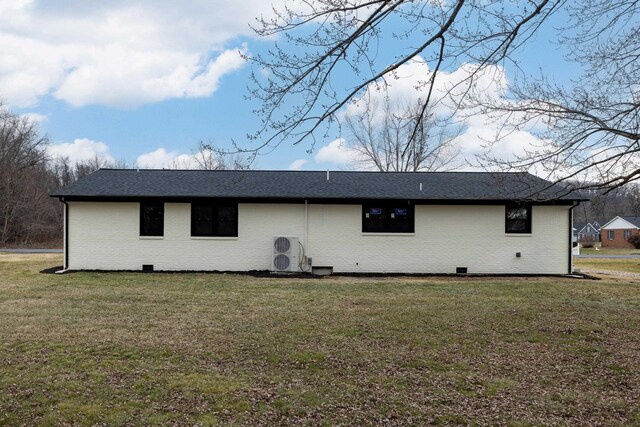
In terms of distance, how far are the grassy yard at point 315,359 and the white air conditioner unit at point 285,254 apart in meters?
3.86

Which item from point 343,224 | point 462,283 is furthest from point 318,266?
point 462,283

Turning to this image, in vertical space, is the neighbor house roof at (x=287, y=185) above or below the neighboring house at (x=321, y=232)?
above

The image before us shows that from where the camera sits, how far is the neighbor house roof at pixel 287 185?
537 inches

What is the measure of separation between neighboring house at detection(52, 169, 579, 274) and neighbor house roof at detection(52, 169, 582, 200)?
0.40 feet

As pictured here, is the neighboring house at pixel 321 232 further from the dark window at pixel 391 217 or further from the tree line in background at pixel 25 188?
the tree line in background at pixel 25 188

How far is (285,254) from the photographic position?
13453mm

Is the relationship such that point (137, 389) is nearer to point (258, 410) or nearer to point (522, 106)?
point (258, 410)

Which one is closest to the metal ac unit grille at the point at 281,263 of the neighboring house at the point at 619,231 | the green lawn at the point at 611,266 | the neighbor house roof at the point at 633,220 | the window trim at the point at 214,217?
the window trim at the point at 214,217

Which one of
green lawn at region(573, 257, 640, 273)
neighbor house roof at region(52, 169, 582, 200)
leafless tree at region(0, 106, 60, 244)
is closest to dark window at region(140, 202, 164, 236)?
neighbor house roof at region(52, 169, 582, 200)

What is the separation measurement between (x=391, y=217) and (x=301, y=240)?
294 centimetres

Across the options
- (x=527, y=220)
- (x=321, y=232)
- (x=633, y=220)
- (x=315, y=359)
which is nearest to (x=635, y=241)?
(x=633, y=220)

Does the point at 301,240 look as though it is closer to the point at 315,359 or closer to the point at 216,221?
the point at 216,221

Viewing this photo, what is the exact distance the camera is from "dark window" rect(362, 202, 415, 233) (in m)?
13.9

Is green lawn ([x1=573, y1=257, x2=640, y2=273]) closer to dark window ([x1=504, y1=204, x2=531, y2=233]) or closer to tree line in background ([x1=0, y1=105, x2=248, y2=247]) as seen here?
dark window ([x1=504, y1=204, x2=531, y2=233])
